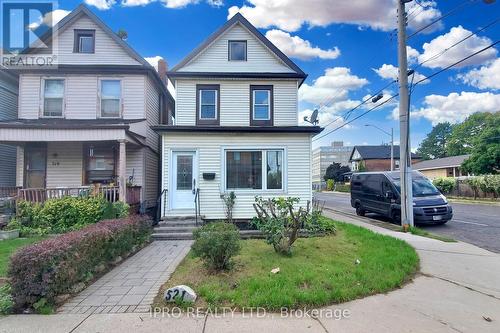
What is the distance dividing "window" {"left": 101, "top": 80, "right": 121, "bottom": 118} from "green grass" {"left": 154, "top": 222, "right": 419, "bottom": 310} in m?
8.66

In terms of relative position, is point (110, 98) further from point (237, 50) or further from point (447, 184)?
point (447, 184)

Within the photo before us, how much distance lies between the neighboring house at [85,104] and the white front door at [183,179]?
1993 mm

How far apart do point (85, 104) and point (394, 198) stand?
13.7m

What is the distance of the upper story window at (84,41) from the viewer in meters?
12.9

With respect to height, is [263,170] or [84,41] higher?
[84,41]

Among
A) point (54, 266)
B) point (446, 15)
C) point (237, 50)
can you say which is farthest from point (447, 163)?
point (54, 266)

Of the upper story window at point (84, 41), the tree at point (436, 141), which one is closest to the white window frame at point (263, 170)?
the upper story window at point (84, 41)

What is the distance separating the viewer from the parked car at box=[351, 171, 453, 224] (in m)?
Answer: 11.3

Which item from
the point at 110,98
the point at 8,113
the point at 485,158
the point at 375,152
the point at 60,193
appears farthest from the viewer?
the point at 375,152

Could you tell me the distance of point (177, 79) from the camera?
12.1m

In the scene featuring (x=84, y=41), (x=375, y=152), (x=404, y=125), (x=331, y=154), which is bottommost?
(x=404, y=125)

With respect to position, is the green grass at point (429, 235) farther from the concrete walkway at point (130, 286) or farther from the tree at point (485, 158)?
the tree at point (485, 158)

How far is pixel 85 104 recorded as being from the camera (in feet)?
40.8

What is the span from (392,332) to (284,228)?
3429 millimetres
